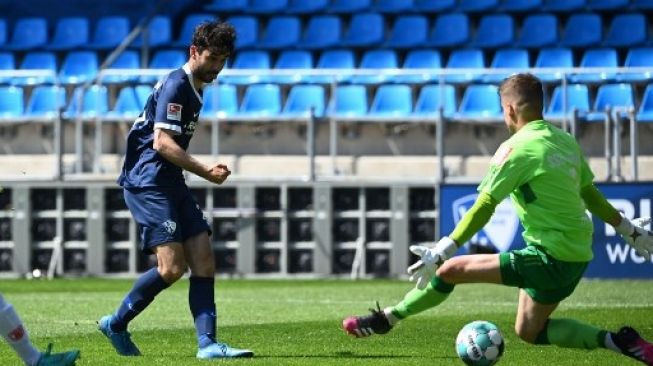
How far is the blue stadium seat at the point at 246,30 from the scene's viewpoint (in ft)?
83.2

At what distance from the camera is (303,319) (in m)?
14.2

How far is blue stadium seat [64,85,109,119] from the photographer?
22172mm

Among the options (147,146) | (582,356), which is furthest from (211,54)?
(582,356)

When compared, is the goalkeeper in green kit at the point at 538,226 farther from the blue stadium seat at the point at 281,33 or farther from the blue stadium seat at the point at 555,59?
the blue stadium seat at the point at 281,33

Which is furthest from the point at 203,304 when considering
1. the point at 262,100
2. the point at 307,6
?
the point at 307,6

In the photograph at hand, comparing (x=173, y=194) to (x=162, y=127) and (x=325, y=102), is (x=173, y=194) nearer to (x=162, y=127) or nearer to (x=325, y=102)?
(x=162, y=127)

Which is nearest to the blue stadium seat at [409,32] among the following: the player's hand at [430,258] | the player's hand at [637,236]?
the player's hand at [637,236]

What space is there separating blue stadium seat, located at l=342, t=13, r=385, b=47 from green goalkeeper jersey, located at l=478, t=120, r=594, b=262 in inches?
635

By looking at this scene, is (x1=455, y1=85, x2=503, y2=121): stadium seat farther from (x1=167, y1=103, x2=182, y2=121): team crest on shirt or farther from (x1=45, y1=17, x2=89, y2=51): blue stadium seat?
(x1=167, y1=103, x2=182, y2=121): team crest on shirt

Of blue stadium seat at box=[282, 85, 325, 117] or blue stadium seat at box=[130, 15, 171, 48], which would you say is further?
blue stadium seat at box=[130, 15, 171, 48]

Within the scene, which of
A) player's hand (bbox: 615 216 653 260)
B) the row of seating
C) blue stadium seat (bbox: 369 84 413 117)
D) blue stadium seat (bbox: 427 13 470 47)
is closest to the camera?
player's hand (bbox: 615 216 653 260)

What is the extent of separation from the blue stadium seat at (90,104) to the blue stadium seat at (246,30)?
293 cm

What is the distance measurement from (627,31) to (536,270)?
52.4 feet

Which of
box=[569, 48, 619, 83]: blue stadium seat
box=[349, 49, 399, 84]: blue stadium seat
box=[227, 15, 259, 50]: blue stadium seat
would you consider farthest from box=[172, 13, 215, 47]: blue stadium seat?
box=[569, 48, 619, 83]: blue stadium seat
